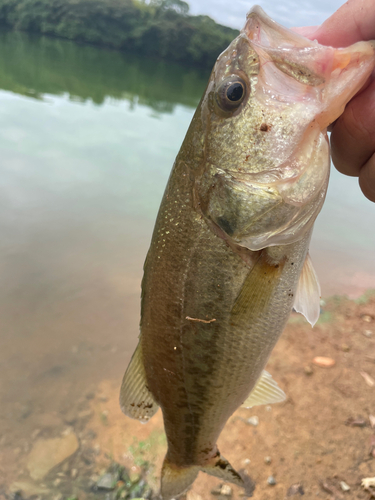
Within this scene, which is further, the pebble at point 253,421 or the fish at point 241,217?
the pebble at point 253,421

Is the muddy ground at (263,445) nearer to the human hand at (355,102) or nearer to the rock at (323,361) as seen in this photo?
the rock at (323,361)

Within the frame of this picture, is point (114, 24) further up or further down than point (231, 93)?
further down

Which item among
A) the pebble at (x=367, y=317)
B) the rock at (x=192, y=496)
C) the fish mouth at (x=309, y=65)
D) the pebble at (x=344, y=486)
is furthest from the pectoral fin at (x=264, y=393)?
the pebble at (x=367, y=317)

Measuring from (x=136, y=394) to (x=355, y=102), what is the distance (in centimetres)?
171

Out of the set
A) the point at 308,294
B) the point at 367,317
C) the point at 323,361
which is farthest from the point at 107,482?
the point at 367,317

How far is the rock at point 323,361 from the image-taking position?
410cm

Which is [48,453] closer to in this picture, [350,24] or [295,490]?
[295,490]

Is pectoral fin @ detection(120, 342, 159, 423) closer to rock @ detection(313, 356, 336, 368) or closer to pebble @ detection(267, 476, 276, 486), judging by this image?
pebble @ detection(267, 476, 276, 486)

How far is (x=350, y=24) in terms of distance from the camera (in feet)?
4.48

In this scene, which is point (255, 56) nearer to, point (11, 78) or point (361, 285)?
point (361, 285)

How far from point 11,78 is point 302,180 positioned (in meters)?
22.8

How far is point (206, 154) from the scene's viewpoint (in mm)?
1378

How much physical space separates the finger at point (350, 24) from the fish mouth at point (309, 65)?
24 centimetres

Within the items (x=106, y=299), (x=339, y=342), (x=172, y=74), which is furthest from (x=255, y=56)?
(x=172, y=74)
